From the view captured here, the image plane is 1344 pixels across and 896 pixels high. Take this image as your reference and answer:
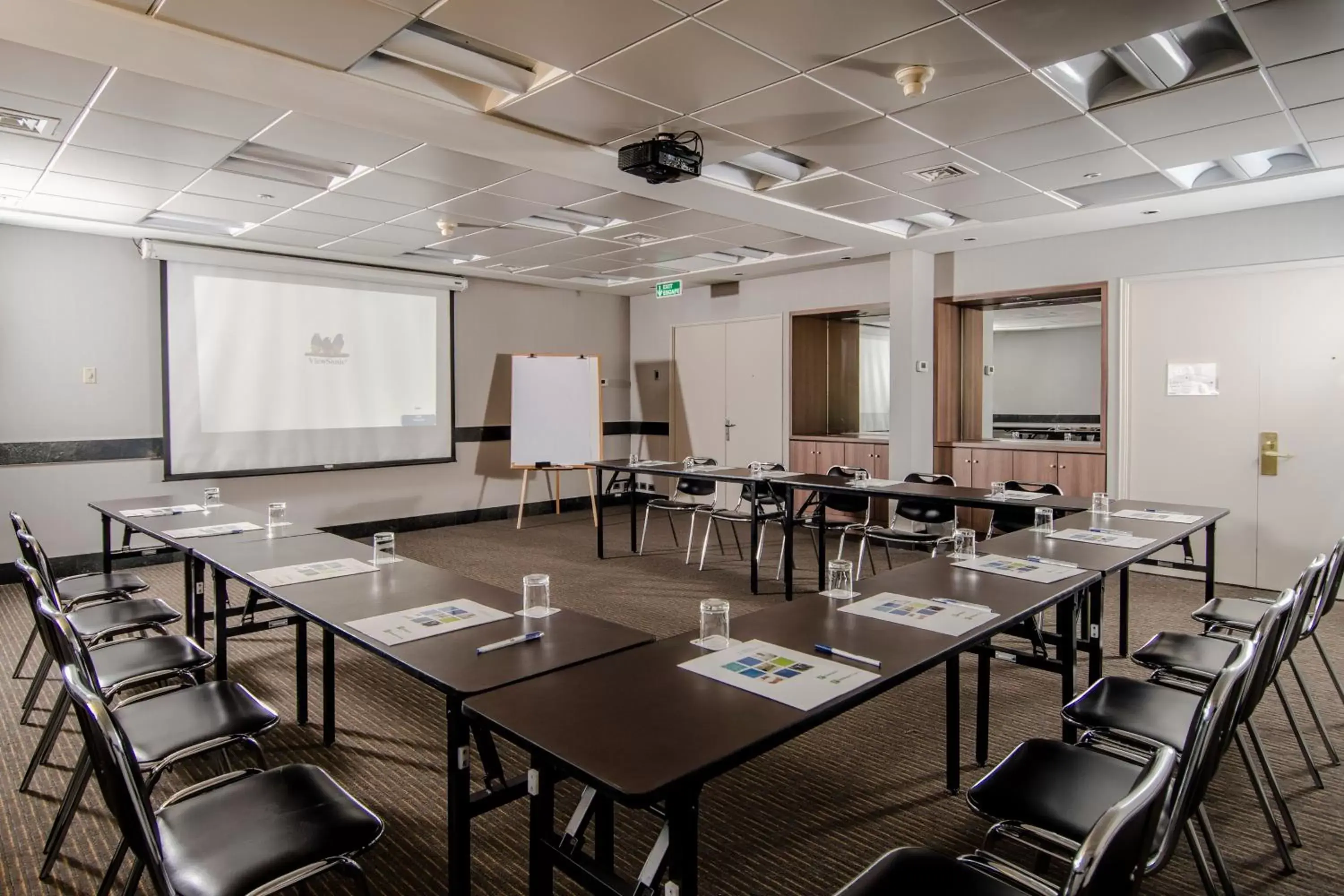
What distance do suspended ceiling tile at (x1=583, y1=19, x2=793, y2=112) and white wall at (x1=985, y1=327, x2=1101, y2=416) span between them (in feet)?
28.2

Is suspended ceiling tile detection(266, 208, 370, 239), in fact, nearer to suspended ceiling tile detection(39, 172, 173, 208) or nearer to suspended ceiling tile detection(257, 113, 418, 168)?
suspended ceiling tile detection(39, 172, 173, 208)

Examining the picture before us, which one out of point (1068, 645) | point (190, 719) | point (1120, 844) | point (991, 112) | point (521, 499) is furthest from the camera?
point (521, 499)

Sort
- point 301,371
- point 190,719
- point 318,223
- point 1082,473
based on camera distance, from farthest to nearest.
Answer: point 301,371
point 1082,473
point 318,223
point 190,719

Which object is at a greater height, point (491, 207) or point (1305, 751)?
point (491, 207)

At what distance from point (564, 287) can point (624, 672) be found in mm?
7757

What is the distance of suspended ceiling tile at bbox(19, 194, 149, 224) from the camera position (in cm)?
500

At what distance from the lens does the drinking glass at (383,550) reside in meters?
2.87

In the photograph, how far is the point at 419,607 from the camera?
2.29 meters

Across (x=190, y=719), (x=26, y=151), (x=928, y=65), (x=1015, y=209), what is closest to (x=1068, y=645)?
(x=928, y=65)

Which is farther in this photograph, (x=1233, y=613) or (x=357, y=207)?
(x=357, y=207)

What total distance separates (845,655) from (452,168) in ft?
12.2

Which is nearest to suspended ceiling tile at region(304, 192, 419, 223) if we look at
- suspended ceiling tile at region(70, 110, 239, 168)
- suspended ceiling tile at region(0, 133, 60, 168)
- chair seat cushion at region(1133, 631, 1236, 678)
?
suspended ceiling tile at region(70, 110, 239, 168)

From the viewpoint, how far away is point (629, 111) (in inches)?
142

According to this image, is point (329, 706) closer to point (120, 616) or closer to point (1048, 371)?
point (120, 616)
